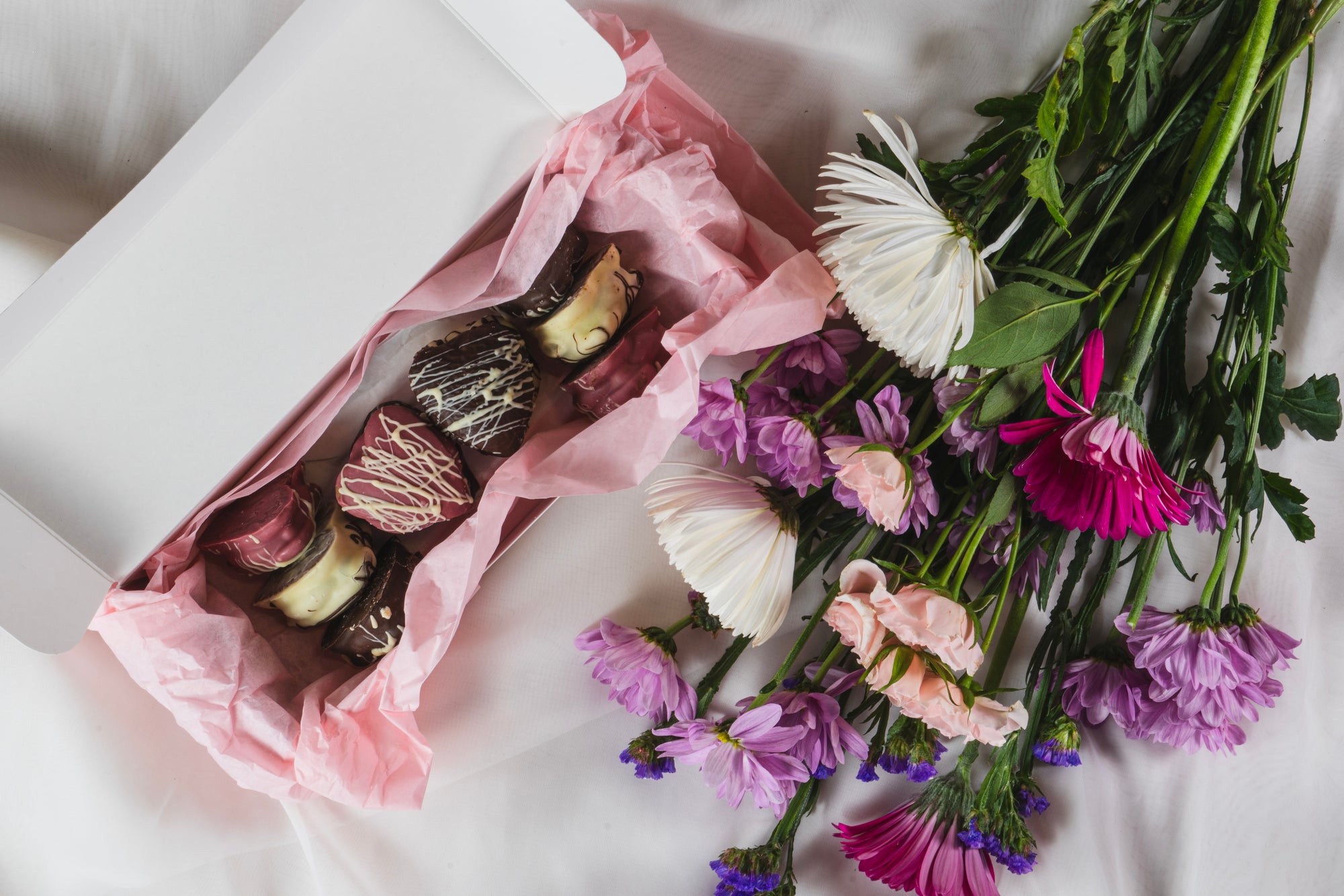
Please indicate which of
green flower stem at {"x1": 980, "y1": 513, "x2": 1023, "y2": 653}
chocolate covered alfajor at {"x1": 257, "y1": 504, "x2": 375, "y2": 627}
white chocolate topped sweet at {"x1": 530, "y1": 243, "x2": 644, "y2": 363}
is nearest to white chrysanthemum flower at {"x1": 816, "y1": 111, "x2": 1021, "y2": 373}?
green flower stem at {"x1": 980, "y1": 513, "x2": 1023, "y2": 653}

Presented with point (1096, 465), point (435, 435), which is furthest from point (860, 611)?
point (435, 435)

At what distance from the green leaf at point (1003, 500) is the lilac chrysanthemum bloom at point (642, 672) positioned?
26 cm

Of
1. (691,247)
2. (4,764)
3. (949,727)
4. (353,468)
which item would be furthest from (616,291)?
(4,764)

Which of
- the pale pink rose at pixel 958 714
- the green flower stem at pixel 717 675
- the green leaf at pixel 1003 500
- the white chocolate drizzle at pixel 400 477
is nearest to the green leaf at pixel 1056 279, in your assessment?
the green leaf at pixel 1003 500

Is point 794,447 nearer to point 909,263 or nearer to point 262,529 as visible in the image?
point 909,263

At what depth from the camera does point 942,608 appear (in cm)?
43

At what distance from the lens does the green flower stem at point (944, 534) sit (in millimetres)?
468

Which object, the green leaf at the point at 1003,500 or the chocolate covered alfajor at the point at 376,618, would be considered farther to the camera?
the chocolate covered alfajor at the point at 376,618

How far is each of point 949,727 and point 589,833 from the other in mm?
373

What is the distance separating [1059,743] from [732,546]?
25cm

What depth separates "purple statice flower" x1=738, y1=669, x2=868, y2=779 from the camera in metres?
0.56

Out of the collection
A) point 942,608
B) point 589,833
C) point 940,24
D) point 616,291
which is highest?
point 940,24

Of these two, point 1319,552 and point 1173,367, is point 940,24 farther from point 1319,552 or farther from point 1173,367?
point 1319,552

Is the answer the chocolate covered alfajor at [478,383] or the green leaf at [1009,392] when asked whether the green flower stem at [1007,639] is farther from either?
the chocolate covered alfajor at [478,383]
